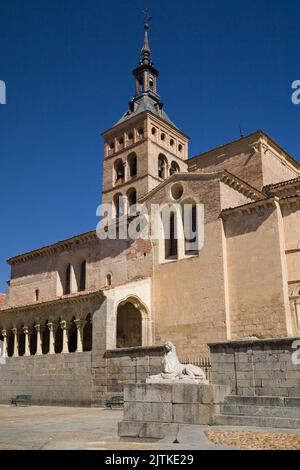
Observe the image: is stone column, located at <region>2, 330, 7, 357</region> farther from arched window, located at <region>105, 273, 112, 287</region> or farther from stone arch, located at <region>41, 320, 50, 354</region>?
arched window, located at <region>105, 273, 112, 287</region>

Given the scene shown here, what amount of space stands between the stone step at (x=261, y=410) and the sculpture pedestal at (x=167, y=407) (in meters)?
0.27

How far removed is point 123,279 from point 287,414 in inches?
684

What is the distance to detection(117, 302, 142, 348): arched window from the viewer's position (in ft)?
83.2

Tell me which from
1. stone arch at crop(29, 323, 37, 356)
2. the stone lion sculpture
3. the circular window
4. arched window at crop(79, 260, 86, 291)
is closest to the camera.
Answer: the stone lion sculpture

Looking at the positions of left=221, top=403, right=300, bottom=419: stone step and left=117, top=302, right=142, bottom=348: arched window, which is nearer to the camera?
left=221, top=403, right=300, bottom=419: stone step

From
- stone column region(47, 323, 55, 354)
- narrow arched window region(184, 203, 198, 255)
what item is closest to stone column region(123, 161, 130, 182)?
narrow arched window region(184, 203, 198, 255)

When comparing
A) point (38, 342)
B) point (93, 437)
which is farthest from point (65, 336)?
point (93, 437)

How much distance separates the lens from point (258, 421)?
9.53 meters

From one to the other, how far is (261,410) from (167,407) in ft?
6.89

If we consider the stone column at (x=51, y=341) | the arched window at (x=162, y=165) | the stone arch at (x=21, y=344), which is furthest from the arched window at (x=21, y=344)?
the arched window at (x=162, y=165)

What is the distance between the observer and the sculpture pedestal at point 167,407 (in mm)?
10137

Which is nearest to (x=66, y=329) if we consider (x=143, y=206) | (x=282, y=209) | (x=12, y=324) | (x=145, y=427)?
(x=12, y=324)

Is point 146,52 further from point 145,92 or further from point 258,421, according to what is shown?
point 258,421

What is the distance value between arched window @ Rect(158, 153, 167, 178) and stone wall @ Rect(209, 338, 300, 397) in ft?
78.8
